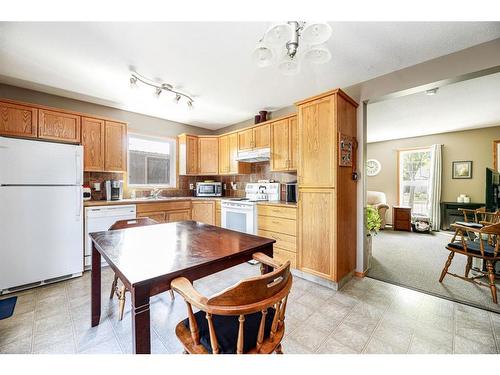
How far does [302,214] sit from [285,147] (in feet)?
3.59

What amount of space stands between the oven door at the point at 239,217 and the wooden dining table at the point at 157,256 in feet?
4.44

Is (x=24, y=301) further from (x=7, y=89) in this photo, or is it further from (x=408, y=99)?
(x=408, y=99)

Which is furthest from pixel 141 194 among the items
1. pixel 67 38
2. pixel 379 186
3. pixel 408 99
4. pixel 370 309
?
pixel 379 186

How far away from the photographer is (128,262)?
1084 millimetres

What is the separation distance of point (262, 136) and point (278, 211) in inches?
53.3

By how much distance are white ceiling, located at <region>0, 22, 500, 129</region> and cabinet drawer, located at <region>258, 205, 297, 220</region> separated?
1669 mm

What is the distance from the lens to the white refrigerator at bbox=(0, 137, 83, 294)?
2.26 metres

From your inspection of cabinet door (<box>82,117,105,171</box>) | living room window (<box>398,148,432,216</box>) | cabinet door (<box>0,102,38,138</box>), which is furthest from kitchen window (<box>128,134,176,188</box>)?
living room window (<box>398,148,432,216</box>)

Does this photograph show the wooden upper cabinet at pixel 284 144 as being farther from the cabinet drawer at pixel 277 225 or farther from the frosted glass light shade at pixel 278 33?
the frosted glass light shade at pixel 278 33

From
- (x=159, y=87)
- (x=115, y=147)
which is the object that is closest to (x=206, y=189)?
(x=115, y=147)

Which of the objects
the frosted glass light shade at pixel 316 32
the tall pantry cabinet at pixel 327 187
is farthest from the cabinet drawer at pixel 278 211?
the frosted glass light shade at pixel 316 32

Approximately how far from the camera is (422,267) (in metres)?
2.99

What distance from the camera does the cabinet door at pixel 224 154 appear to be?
4207mm

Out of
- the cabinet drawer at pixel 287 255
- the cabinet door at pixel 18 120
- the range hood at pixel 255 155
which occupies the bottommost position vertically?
the cabinet drawer at pixel 287 255
